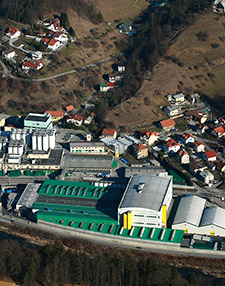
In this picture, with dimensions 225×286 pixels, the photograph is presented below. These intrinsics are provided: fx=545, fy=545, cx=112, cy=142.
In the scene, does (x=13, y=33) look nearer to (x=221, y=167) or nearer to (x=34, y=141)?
(x=34, y=141)

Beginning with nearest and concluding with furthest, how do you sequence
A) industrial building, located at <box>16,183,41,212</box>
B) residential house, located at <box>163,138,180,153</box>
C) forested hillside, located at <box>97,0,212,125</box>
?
industrial building, located at <box>16,183,41,212</box> → residential house, located at <box>163,138,180,153</box> → forested hillside, located at <box>97,0,212,125</box>

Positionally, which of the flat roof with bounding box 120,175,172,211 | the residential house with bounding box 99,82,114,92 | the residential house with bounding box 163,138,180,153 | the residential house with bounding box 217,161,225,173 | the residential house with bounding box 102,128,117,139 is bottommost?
the residential house with bounding box 99,82,114,92

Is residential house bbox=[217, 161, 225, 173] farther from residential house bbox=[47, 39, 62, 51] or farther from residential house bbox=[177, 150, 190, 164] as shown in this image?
residential house bbox=[47, 39, 62, 51]

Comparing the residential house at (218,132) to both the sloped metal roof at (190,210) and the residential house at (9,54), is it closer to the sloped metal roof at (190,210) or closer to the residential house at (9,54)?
the sloped metal roof at (190,210)

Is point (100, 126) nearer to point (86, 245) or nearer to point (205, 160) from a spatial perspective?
point (205, 160)

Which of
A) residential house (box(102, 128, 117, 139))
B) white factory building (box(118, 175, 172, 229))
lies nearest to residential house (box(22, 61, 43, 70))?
residential house (box(102, 128, 117, 139))

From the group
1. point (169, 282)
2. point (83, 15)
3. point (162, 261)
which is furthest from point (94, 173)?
point (83, 15)
